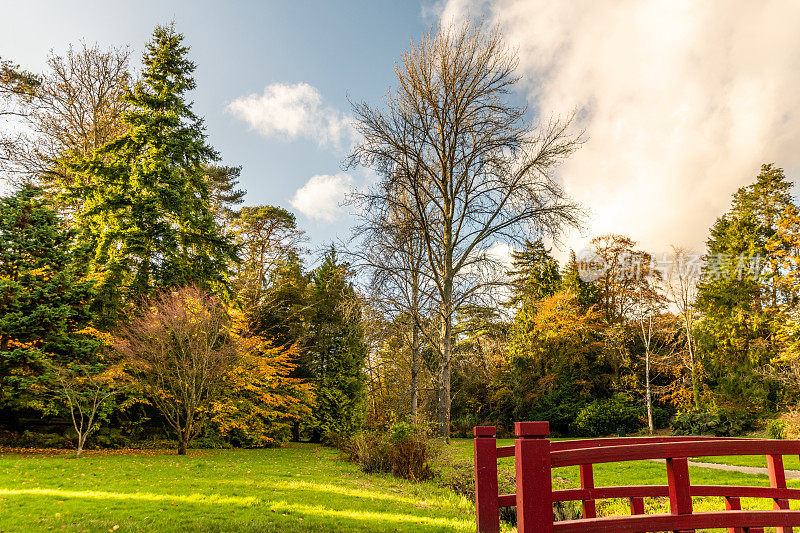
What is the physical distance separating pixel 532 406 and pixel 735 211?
51.4ft

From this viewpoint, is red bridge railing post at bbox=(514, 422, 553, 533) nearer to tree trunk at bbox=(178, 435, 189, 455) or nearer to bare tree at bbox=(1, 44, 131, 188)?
tree trunk at bbox=(178, 435, 189, 455)

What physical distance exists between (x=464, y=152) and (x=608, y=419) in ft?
53.7

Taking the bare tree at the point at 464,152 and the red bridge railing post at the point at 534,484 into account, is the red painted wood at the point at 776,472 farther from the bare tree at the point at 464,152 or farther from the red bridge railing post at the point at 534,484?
the bare tree at the point at 464,152

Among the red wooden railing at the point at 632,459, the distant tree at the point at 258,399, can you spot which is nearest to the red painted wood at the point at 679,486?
the red wooden railing at the point at 632,459

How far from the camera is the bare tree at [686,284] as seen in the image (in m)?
22.7

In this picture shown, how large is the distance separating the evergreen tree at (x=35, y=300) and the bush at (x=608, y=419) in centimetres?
2230

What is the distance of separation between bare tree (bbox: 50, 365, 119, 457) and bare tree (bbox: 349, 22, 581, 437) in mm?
10374

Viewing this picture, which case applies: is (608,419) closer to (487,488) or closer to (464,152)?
(464,152)

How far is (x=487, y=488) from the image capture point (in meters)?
3.24

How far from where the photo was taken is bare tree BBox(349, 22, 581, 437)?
50.3 ft

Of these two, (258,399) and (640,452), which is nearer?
(640,452)

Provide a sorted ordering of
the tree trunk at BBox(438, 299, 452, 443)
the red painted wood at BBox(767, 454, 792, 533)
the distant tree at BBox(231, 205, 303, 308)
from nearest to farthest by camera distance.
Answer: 1. the red painted wood at BBox(767, 454, 792, 533)
2. the tree trunk at BBox(438, 299, 452, 443)
3. the distant tree at BBox(231, 205, 303, 308)

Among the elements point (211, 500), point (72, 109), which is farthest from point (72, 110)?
point (211, 500)

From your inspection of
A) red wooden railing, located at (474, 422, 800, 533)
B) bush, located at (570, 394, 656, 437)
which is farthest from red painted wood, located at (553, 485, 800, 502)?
bush, located at (570, 394, 656, 437)
